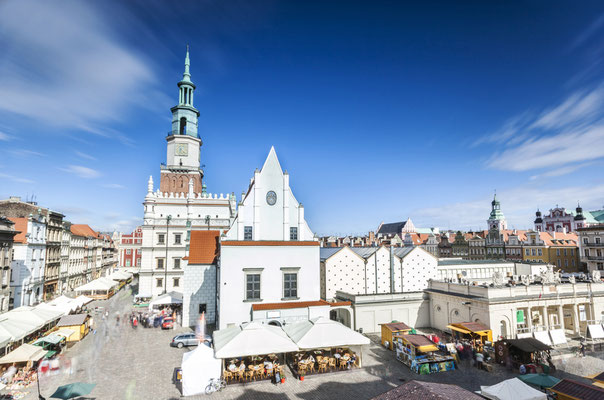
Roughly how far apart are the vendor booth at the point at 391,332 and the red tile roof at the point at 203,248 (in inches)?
669

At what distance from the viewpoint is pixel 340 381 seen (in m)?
18.4

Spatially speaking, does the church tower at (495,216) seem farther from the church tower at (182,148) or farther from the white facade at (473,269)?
the church tower at (182,148)

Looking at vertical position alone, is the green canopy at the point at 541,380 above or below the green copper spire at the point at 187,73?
below

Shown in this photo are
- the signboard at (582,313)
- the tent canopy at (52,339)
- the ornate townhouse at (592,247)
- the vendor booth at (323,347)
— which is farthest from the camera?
the ornate townhouse at (592,247)

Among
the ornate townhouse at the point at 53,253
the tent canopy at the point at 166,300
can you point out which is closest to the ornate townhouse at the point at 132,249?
the ornate townhouse at the point at 53,253

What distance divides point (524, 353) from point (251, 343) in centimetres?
1665

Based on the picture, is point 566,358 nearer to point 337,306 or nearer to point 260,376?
point 337,306

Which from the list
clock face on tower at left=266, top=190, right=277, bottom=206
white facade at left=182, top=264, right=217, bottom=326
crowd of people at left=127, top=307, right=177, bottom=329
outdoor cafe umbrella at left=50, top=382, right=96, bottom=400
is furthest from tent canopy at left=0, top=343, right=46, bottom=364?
clock face on tower at left=266, top=190, right=277, bottom=206

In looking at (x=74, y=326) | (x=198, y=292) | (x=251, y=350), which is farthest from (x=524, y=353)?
(x=74, y=326)

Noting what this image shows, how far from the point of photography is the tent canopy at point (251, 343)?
17938mm

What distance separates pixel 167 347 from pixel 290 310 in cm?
986

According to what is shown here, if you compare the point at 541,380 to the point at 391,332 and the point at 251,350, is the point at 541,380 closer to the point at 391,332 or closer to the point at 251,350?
the point at 391,332

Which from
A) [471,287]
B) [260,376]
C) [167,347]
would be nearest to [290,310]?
[260,376]

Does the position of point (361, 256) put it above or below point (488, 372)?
above
